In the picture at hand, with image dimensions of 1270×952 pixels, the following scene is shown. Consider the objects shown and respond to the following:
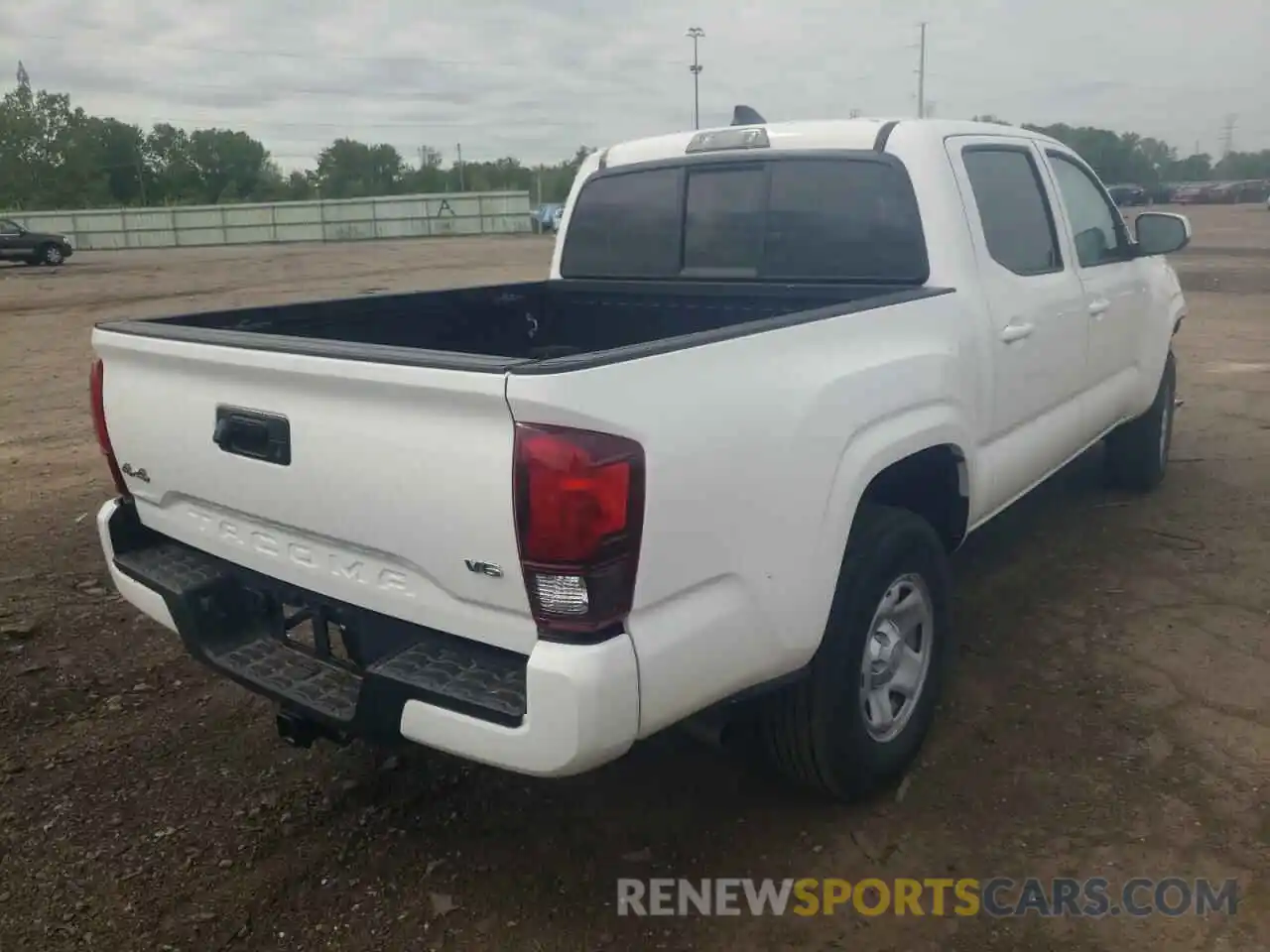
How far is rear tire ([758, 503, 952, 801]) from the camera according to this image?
9.29ft

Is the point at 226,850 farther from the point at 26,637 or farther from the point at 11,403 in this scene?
the point at 11,403

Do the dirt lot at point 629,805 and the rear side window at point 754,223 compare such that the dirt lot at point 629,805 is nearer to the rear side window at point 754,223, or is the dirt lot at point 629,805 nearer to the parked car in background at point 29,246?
the rear side window at point 754,223

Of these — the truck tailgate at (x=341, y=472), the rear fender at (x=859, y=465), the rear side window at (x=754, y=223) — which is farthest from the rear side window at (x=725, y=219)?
the truck tailgate at (x=341, y=472)

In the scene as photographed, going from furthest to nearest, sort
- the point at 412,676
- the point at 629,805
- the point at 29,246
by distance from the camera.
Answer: the point at 29,246 < the point at 629,805 < the point at 412,676

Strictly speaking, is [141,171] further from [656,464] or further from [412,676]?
[656,464]

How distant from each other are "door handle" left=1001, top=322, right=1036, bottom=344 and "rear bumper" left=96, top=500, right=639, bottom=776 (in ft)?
7.09

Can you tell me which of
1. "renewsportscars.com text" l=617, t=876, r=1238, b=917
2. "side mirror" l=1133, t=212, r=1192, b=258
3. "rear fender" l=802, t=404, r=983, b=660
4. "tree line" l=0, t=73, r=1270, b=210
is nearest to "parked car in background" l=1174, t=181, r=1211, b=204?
"tree line" l=0, t=73, r=1270, b=210

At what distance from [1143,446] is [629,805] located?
409 cm

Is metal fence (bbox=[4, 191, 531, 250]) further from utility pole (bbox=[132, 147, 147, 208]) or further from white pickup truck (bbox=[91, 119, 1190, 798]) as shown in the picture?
white pickup truck (bbox=[91, 119, 1190, 798])

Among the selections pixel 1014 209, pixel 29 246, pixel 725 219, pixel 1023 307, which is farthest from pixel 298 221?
pixel 1023 307

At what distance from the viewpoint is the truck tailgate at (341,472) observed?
7.25 feet

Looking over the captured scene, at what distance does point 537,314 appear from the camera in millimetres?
4691

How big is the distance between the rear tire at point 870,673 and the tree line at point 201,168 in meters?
70.0

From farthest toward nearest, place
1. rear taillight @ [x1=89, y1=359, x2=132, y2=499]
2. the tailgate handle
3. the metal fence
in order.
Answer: the metal fence < rear taillight @ [x1=89, y1=359, x2=132, y2=499] < the tailgate handle
